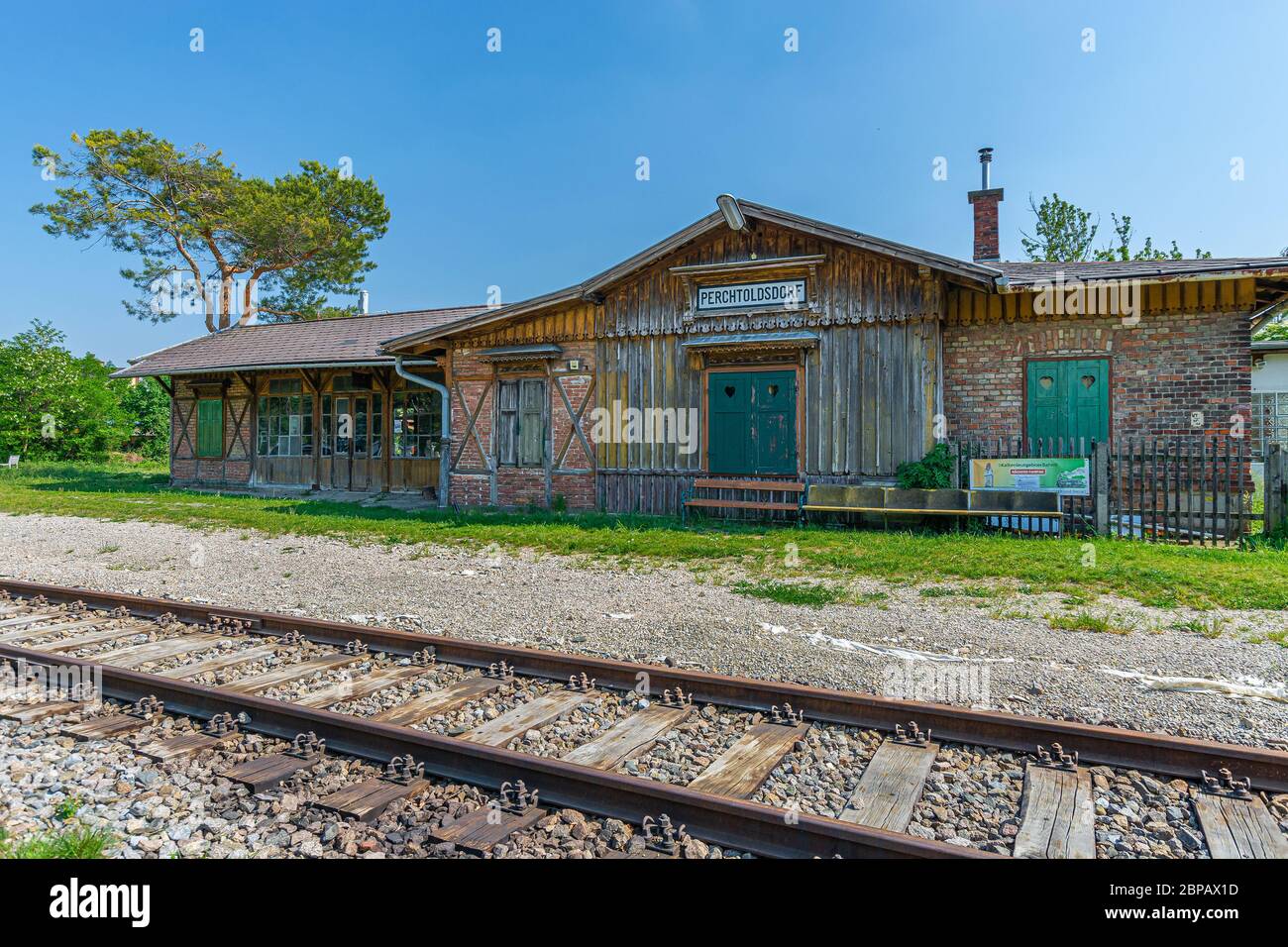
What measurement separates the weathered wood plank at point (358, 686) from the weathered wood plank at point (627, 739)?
161 centimetres

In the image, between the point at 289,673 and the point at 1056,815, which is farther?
the point at 289,673

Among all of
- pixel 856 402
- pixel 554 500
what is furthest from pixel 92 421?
pixel 856 402

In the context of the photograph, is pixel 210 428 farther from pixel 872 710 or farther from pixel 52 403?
pixel 872 710

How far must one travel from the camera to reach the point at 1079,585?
747 cm

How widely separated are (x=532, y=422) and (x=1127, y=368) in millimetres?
10354

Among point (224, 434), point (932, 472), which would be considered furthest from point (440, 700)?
point (224, 434)

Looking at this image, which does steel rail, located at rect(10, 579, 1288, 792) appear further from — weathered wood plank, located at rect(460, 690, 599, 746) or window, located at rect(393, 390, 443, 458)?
window, located at rect(393, 390, 443, 458)

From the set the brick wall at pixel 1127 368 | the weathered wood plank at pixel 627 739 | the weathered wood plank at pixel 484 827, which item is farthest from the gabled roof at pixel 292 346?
the weathered wood plank at pixel 484 827

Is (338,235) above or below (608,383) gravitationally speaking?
above

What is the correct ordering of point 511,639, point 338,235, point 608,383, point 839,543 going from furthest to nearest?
point 338,235, point 608,383, point 839,543, point 511,639

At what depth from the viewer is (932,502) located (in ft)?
37.2
